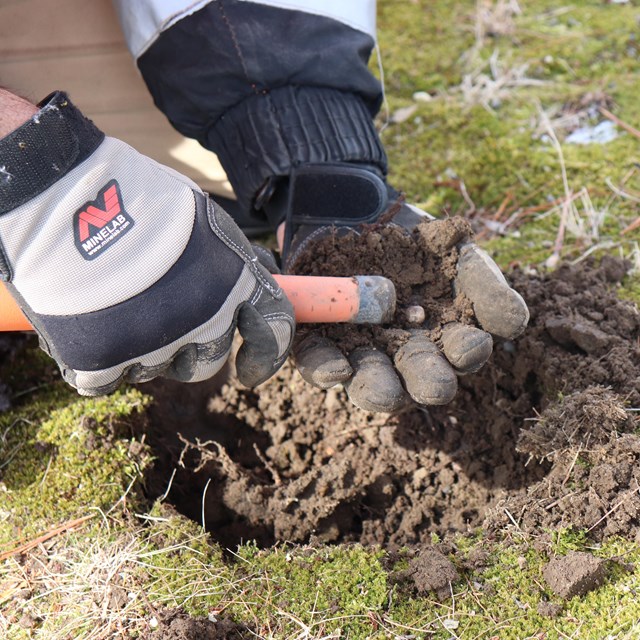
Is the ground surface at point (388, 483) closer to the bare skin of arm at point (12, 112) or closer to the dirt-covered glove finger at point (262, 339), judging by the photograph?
the dirt-covered glove finger at point (262, 339)

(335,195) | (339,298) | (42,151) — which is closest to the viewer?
(42,151)

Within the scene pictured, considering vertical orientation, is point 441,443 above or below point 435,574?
below

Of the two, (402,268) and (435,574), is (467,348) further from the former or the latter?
(435,574)

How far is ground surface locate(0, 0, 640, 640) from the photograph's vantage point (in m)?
1.75

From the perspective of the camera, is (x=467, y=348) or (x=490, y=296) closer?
(x=467, y=348)

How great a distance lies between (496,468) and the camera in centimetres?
220

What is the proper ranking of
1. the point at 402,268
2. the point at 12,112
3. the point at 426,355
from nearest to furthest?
the point at 12,112 < the point at 426,355 < the point at 402,268

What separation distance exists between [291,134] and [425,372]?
1.16 metres

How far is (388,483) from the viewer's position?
2.28m

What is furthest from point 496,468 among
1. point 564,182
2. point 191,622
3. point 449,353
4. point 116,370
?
point 564,182

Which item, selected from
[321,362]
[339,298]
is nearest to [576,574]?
[321,362]

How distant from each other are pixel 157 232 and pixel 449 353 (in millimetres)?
847

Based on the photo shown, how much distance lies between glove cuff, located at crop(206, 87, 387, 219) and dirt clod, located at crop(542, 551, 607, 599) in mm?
1540

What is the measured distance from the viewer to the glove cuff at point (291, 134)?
249 centimetres
